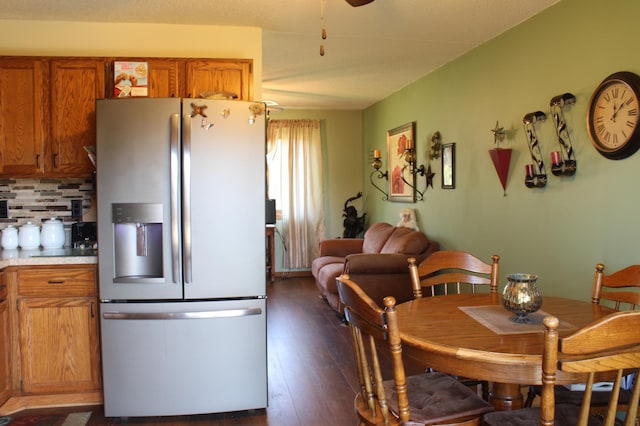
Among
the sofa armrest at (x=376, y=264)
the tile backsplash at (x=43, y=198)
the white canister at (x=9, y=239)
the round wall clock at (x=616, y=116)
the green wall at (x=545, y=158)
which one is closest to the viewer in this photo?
the round wall clock at (x=616, y=116)

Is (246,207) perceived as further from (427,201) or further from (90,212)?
(427,201)

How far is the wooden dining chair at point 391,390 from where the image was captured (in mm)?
1629

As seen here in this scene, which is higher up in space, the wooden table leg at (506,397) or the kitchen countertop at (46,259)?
the kitchen countertop at (46,259)

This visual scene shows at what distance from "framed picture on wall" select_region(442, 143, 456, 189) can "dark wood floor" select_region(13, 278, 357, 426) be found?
64.4 inches

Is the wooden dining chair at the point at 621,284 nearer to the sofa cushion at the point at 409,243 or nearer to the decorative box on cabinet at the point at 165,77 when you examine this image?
the sofa cushion at the point at 409,243

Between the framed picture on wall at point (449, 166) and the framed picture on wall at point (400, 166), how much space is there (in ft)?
2.52

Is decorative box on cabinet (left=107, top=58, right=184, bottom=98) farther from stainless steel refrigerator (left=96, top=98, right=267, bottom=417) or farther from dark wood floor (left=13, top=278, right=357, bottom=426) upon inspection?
dark wood floor (left=13, top=278, right=357, bottom=426)

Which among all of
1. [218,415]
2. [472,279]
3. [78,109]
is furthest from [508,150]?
[78,109]

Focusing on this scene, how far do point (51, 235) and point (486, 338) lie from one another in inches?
113

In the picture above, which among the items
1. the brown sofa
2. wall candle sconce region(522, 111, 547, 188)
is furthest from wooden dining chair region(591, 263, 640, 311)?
the brown sofa

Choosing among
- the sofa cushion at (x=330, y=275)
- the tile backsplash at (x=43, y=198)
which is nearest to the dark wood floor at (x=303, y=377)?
the sofa cushion at (x=330, y=275)

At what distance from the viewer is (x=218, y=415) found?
9.83ft

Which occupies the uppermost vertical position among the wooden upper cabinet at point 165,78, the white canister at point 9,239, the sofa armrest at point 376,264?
the wooden upper cabinet at point 165,78

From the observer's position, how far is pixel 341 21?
3.39m
